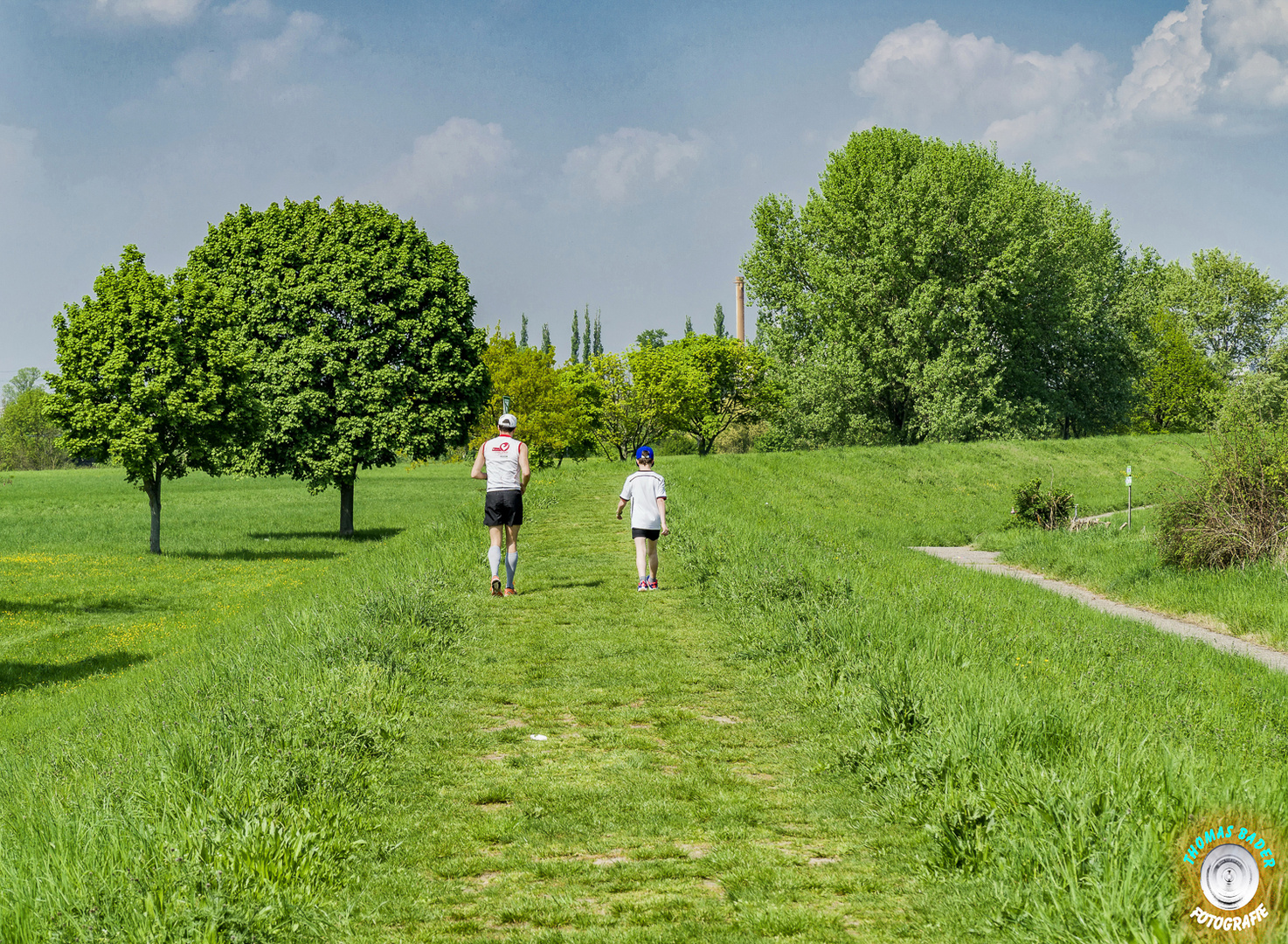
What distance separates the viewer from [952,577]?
17.9 metres

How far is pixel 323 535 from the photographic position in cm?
4091

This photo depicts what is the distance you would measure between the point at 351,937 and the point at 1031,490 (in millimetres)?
33406

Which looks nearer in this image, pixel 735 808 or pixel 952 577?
pixel 735 808

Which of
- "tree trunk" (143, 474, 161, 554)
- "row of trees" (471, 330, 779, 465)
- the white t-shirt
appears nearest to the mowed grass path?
the white t-shirt

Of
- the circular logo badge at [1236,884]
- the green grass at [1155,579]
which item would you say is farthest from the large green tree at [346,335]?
the circular logo badge at [1236,884]

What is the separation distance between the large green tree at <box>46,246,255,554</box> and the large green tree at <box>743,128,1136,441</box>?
100 ft

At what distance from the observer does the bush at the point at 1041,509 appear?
33.4 m

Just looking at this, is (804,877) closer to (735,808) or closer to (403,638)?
(735,808)

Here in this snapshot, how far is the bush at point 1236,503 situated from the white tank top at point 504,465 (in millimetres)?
16172

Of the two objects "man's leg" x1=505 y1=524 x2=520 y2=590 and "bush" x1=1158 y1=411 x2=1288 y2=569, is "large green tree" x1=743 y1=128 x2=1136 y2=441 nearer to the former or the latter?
"bush" x1=1158 y1=411 x2=1288 y2=569

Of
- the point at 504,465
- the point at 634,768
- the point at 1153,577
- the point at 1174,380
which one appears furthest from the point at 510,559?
the point at 1174,380

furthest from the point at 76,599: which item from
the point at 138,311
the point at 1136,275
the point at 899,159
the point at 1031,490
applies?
the point at 1136,275

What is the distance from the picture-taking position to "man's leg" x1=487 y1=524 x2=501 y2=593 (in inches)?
503

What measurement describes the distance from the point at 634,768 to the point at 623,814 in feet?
2.57
